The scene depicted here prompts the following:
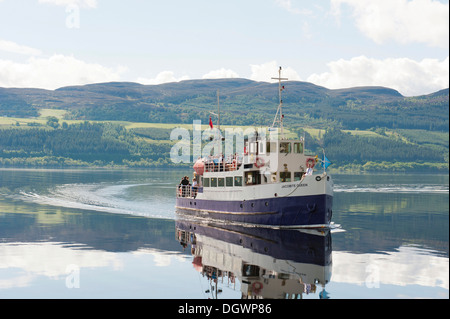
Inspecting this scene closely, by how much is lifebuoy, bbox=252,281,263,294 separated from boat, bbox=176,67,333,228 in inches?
779

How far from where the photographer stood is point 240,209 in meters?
52.9

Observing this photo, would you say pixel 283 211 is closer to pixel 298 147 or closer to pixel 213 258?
pixel 298 147

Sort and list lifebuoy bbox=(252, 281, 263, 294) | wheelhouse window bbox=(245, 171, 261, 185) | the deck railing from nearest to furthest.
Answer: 1. lifebuoy bbox=(252, 281, 263, 294)
2. wheelhouse window bbox=(245, 171, 261, 185)
3. the deck railing

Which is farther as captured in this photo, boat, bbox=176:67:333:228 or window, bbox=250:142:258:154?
window, bbox=250:142:258:154

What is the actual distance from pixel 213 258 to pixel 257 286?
29.3ft

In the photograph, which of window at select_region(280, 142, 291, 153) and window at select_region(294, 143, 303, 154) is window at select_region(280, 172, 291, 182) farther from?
window at select_region(294, 143, 303, 154)

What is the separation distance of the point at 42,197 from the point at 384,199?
5543 cm

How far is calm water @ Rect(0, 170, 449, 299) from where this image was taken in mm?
27797

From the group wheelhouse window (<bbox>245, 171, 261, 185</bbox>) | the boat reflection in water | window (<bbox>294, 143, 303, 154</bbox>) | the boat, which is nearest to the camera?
the boat reflection in water


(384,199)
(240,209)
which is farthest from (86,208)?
(384,199)

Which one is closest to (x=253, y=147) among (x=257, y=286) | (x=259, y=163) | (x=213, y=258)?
(x=259, y=163)

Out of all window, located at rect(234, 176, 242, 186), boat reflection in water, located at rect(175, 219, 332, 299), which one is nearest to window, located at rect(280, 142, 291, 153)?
window, located at rect(234, 176, 242, 186)

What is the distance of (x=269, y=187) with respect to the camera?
4934 centimetres

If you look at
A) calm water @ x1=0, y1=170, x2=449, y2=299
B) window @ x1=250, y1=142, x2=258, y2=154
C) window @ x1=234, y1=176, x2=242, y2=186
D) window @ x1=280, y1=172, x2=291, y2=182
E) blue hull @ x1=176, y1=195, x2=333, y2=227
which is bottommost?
calm water @ x1=0, y1=170, x2=449, y2=299
